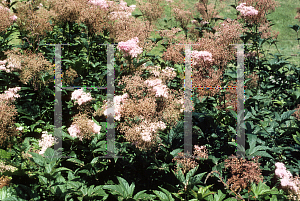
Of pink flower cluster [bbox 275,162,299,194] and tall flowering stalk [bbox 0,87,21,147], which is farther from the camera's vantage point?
tall flowering stalk [bbox 0,87,21,147]

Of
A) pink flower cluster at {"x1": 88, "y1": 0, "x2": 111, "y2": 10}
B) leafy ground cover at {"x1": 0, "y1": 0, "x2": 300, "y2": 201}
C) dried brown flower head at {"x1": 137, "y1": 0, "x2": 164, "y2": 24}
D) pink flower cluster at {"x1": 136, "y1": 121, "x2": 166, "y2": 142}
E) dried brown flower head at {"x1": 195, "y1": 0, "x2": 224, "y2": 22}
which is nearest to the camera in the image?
pink flower cluster at {"x1": 136, "y1": 121, "x2": 166, "y2": 142}

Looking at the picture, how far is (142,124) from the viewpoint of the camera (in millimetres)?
2338

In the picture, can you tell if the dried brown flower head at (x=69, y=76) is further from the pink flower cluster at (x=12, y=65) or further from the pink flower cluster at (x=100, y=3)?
the pink flower cluster at (x=100, y=3)

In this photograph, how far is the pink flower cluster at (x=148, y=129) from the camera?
7.23 ft

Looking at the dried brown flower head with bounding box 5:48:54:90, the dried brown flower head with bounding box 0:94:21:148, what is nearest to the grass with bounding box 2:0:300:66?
the dried brown flower head with bounding box 5:48:54:90

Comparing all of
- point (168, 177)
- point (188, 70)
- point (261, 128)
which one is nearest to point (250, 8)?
point (188, 70)

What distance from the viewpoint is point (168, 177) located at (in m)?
2.88

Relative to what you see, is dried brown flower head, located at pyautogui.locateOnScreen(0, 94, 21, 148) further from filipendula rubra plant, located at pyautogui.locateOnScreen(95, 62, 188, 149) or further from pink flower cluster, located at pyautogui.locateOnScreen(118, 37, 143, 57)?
pink flower cluster, located at pyautogui.locateOnScreen(118, 37, 143, 57)

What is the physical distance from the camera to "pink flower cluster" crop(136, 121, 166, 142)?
2203 millimetres

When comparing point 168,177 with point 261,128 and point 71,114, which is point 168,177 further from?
point 71,114

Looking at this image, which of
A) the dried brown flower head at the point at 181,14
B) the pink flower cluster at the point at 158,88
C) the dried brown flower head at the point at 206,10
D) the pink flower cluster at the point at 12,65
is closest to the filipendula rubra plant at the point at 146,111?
the pink flower cluster at the point at 158,88

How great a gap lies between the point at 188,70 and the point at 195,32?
6.18ft

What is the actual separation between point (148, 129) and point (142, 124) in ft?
0.33

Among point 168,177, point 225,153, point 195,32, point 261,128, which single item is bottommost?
point 168,177
